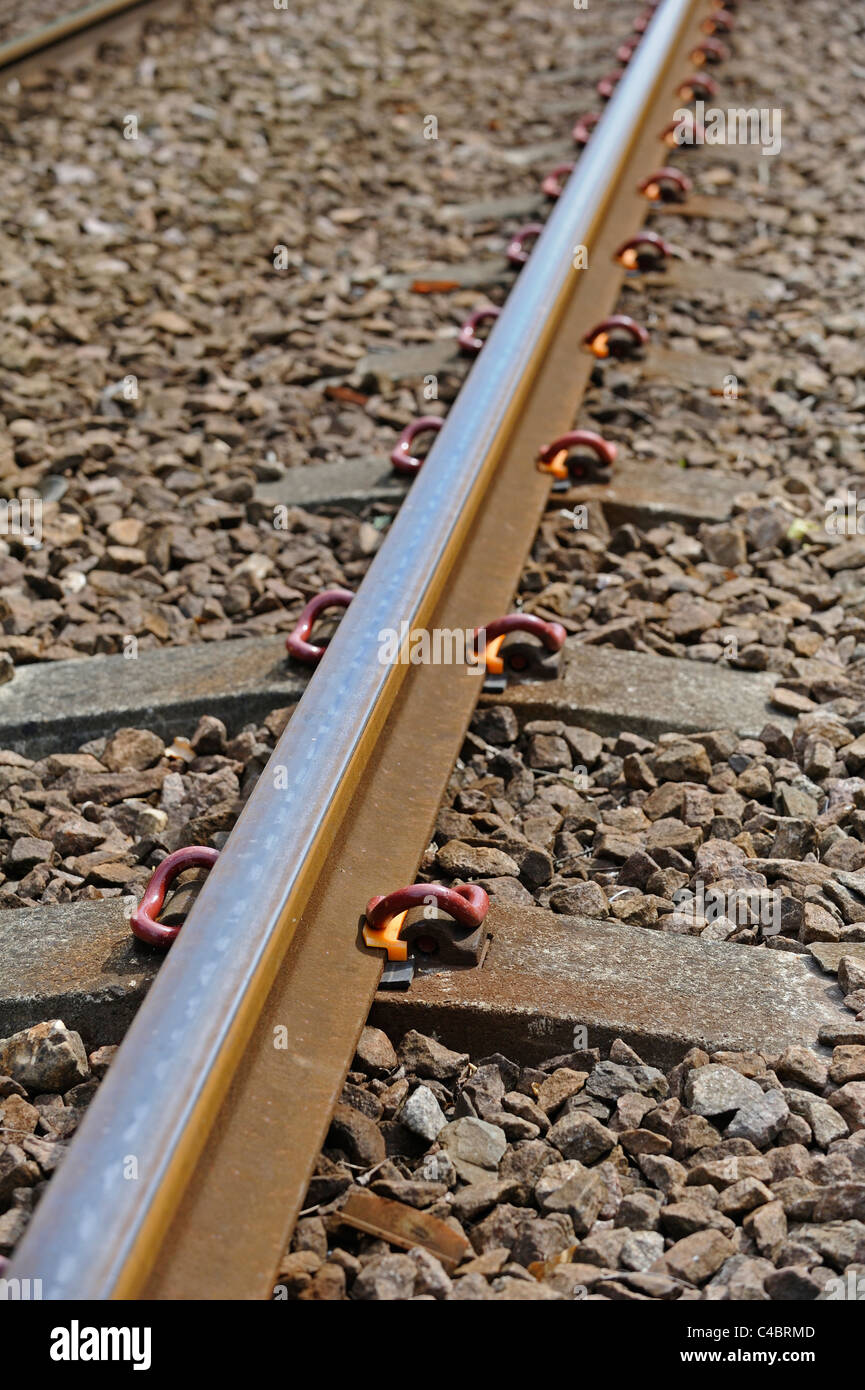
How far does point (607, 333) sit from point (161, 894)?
261 cm

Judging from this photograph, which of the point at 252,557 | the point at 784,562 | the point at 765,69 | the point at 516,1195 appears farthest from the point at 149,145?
the point at 516,1195

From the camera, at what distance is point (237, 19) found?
7.71 meters

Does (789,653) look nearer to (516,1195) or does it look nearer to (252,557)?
(252,557)

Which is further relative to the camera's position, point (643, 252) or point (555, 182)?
point (555, 182)

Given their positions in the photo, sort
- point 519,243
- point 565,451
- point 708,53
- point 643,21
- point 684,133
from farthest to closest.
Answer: point 643,21
point 708,53
point 684,133
point 519,243
point 565,451

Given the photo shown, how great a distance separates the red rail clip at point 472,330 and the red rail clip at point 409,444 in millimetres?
631

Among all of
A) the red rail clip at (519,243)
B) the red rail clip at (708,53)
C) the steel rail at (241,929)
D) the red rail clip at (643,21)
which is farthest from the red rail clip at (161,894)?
the red rail clip at (643,21)

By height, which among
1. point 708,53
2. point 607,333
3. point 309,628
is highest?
point 708,53

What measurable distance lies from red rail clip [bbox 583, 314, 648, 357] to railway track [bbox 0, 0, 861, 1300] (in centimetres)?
38

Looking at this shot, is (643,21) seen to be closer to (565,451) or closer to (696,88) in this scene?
(696,88)

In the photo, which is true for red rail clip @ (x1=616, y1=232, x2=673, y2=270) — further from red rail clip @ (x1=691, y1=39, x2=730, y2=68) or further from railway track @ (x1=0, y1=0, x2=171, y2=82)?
railway track @ (x1=0, y1=0, x2=171, y2=82)

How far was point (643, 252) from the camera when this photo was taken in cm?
509

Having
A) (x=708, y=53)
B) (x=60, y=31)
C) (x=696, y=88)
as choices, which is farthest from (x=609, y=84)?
(x=60, y=31)

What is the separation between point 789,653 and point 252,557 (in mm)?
1205
